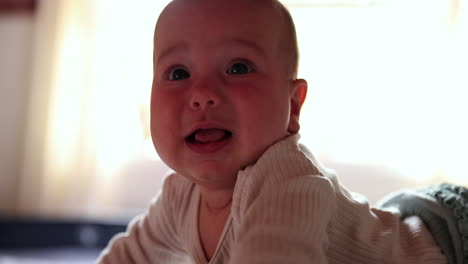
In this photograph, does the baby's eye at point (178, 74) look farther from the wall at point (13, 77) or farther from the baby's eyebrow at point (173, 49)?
the wall at point (13, 77)

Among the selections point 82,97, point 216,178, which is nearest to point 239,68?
point 216,178

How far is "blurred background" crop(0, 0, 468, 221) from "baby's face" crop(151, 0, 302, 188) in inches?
41.0

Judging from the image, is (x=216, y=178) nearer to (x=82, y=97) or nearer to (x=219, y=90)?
(x=219, y=90)

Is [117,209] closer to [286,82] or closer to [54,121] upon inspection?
[54,121]

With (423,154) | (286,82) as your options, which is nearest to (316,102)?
(423,154)

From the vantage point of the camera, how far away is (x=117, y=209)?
7.09 ft

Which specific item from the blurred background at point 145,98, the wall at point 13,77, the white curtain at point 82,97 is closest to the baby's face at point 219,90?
the blurred background at point 145,98

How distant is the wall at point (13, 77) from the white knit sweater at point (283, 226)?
4.93 ft

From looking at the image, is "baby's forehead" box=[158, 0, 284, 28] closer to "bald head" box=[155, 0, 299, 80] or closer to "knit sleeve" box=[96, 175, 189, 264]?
"bald head" box=[155, 0, 299, 80]

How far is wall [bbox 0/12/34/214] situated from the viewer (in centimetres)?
225

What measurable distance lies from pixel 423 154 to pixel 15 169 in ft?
5.69

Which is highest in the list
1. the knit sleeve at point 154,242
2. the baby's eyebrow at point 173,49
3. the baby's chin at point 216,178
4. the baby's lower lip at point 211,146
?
the baby's eyebrow at point 173,49

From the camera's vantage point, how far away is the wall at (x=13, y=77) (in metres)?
2.25

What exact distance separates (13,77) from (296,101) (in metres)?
1.82
